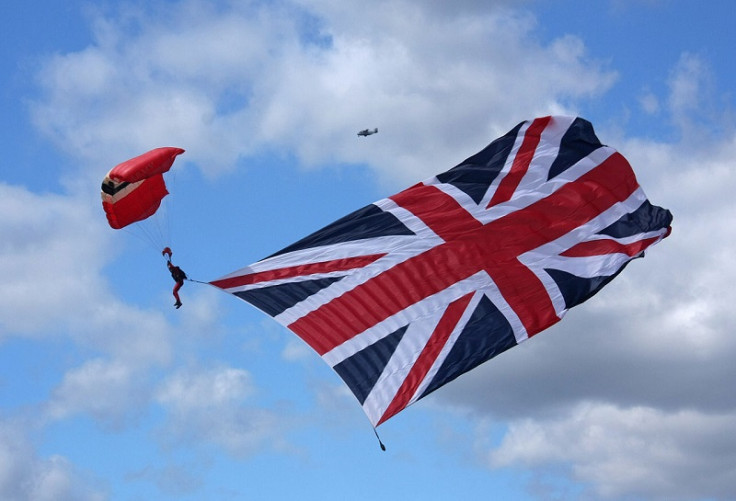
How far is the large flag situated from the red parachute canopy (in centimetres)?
320

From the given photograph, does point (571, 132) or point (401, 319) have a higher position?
point (571, 132)

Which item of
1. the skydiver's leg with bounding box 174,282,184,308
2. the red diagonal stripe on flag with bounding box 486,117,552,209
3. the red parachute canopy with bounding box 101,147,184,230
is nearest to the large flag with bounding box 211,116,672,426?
the red diagonal stripe on flag with bounding box 486,117,552,209

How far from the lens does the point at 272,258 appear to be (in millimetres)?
31328

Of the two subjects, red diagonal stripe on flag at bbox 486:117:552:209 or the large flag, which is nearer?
the large flag

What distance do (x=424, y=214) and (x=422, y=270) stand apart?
6.00 ft

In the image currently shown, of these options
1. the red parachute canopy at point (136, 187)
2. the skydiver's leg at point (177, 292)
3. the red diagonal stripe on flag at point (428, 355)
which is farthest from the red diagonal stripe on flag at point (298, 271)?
the red parachute canopy at point (136, 187)

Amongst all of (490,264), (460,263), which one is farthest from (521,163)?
(460,263)

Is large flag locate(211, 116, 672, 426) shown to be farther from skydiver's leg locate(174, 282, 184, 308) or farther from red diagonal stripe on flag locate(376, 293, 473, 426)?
skydiver's leg locate(174, 282, 184, 308)

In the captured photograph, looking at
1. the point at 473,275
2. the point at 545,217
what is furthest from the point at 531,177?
the point at 473,275

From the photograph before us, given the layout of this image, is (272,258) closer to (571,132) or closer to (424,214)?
(424,214)

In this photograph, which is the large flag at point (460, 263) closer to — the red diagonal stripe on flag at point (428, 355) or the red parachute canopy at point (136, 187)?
the red diagonal stripe on flag at point (428, 355)

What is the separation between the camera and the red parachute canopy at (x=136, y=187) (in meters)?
31.3

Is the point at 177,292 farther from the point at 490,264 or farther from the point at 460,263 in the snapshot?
the point at 490,264

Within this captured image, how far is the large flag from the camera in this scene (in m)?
29.3
